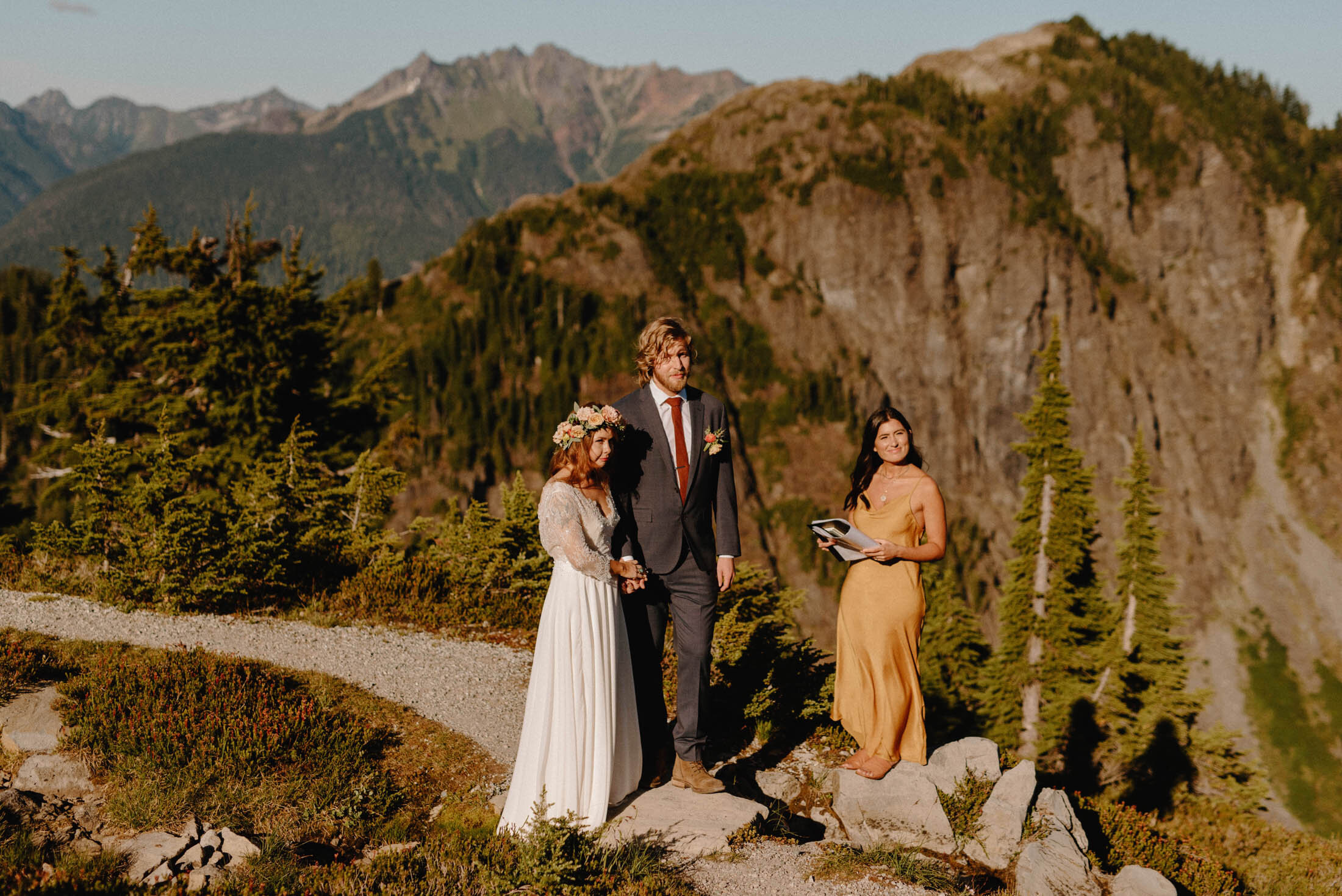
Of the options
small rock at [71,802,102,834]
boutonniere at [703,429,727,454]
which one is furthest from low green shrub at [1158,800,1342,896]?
small rock at [71,802,102,834]

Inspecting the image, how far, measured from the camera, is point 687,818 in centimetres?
592

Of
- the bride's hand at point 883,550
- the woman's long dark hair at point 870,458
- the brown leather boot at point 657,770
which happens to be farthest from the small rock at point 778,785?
the woman's long dark hair at point 870,458

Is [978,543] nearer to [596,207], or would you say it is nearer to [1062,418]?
[596,207]

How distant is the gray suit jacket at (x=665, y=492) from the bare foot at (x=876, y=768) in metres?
2.12

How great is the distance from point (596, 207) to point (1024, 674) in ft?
370

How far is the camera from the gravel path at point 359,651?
897cm

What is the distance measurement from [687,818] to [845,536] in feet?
7.97

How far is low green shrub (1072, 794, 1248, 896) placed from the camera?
712 centimetres

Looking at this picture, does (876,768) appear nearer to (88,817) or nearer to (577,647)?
(577,647)

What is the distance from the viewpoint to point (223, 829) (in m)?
5.51

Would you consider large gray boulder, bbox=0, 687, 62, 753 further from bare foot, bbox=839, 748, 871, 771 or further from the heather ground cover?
bare foot, bbox=839, 748, 871, 771

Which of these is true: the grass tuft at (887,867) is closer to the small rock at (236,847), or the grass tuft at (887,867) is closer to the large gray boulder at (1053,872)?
the large gray boulder at (1053,872)

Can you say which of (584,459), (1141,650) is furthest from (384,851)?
(1141,650)

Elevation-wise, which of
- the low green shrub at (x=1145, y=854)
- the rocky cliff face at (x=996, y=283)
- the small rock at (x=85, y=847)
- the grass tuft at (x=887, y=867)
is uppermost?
the rocky cliff face at (x=996, y=283)
